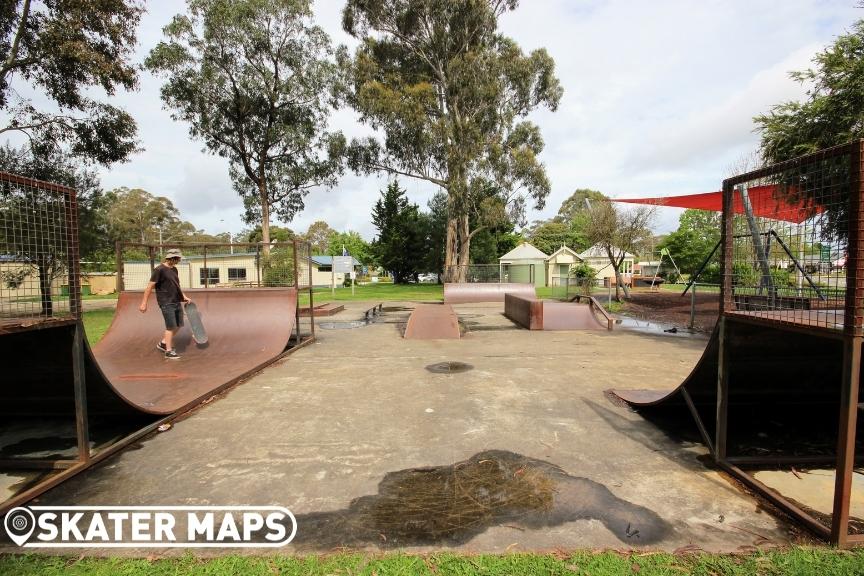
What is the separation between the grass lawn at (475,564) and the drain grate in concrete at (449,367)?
4.30m

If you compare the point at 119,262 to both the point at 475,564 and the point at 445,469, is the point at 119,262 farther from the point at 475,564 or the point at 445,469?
the point at 475,564

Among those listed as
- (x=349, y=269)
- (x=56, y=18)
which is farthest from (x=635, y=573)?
(x=349, y=269)

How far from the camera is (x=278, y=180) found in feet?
90.7

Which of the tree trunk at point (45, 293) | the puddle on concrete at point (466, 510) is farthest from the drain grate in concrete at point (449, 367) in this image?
the tree trunk at point (45, 293)

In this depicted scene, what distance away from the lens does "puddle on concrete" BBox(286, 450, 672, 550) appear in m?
2.51

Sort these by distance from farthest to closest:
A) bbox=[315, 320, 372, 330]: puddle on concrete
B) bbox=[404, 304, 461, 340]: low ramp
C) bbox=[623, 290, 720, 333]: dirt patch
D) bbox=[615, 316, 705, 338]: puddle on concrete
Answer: bbox=[623, 290, 720, 333]: dirt patch → bbox=[315, 320, 372, 330]: puddle on concrete → bbox=[615, 316, 705, 338]: puddle on concrete → bbox=[404, 304, 461, 340]: low ramp

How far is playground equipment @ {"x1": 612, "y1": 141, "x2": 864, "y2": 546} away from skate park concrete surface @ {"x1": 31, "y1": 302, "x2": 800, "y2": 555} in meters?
0.32

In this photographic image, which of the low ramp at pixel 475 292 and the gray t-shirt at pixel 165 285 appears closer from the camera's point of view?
the gray t-shirt at pixel 165 285

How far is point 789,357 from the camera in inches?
141

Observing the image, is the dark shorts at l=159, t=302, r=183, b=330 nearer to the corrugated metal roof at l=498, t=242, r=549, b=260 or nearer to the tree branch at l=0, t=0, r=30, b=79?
the tree branch at l=0, t=0, r=30, b=79

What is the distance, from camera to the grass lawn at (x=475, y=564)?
216 cm

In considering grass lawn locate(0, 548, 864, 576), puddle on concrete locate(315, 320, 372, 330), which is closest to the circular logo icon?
grass lawn locate(0, 548, 864, 576)

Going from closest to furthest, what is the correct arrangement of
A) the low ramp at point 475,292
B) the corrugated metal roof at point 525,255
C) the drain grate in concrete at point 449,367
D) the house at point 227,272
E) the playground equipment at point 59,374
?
the playground equipment at point 59,374, the drain grate in concrete at point 449,367, the house at point 227,272, the low ramp at point 475,292, the corrugated metal roof at point 525,255

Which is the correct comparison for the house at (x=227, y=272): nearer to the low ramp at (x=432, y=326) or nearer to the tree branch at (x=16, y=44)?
the low ramp at (x=432, y=326)
